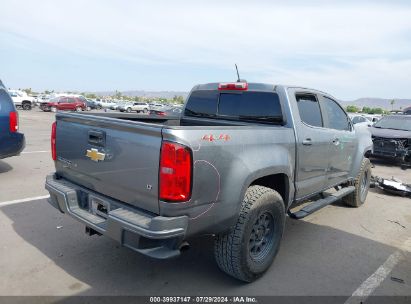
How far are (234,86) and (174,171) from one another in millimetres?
2128

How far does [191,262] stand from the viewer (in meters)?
3.90

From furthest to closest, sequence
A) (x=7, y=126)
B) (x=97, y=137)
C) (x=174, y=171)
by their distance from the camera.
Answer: (x=7, y=126)
(x=97, y=137)
(x=174, y=171)

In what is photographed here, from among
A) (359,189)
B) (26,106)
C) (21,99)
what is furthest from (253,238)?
(26,106)

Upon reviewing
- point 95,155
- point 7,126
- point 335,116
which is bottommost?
point 7,126

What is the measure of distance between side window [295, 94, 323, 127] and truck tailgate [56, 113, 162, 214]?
2.19 metres

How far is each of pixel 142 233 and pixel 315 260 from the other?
2301mm

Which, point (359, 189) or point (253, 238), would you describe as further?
point (359, 189)

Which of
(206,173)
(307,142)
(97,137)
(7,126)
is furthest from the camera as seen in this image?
(7,126)

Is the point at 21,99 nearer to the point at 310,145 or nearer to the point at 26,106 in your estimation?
the point at 26,106

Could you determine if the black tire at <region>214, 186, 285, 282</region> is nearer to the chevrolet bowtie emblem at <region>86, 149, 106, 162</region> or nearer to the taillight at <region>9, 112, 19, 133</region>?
the chevrolet bowtie emblem at <region>86, 149, 106, 162</region>

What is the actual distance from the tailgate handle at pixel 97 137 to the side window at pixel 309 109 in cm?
232

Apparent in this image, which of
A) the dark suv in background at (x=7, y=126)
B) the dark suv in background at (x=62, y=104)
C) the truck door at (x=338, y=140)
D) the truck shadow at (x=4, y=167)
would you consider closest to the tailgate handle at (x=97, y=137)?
the truck door at (x=338, y=140)

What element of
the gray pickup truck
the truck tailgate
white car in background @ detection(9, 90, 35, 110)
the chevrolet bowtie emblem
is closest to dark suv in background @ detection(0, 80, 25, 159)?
the gray pickup truck

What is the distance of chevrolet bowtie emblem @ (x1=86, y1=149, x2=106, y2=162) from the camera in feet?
10.5
